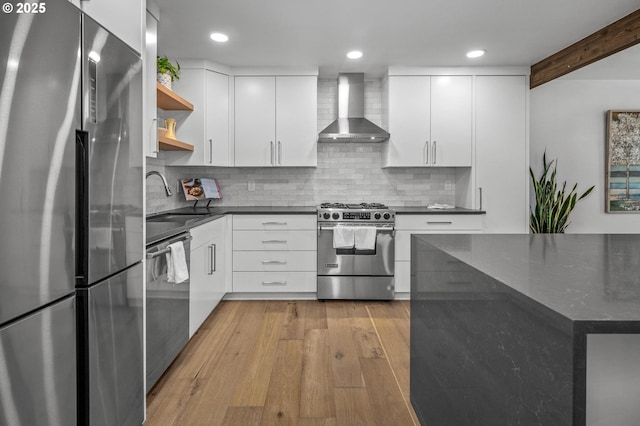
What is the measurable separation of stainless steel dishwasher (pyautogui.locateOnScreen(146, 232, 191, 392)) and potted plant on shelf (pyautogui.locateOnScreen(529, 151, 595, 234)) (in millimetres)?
3774

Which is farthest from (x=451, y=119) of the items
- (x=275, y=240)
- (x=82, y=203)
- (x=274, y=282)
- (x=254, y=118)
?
(x=82, y=203)

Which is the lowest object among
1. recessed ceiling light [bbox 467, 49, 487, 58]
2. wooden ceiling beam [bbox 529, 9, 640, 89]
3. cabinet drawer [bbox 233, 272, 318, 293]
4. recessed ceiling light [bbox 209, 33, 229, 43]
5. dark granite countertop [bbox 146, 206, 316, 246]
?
cabinet drawer [bbox 233, 272, 318, 293]

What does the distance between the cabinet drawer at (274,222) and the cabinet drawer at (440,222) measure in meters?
0.92

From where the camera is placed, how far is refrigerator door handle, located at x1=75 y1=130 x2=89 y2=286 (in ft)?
4.41

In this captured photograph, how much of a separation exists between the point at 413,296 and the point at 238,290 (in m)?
2.50

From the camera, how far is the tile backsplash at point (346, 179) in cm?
466

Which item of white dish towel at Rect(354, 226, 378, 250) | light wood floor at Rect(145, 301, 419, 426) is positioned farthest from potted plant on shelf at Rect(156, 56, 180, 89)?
white dish towel at Rect(354, 226, 378, 250)

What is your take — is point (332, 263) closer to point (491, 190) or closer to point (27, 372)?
point (491, 190)

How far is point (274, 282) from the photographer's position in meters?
4.04

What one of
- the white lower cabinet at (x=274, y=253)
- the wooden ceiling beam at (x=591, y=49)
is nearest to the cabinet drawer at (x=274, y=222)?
the white lower cabinet at (x=274, y=253)

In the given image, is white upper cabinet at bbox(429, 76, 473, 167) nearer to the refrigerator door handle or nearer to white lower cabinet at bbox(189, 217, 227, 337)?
white lower cabinet at bbox(189, 217, 227, 337)

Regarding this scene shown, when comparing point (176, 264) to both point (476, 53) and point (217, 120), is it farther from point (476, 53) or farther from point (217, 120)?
point (476, 53)

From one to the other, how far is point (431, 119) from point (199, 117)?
2.45 meters

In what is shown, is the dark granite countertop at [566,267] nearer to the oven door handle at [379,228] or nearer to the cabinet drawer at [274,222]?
the oven door handle at [379,228]
